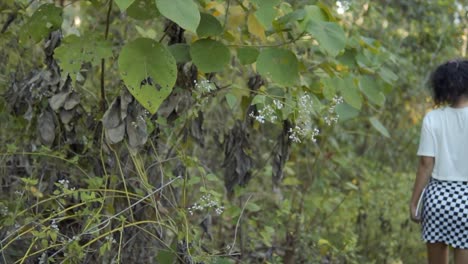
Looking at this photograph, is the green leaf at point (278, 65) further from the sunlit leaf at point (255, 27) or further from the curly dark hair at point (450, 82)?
the curly dark hair at point (450, 82)

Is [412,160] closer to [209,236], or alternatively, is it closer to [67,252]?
[209,236]

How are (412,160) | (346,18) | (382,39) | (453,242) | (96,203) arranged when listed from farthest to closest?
(412,160) → (382,39) → (346,18) → (453,242) → (96,203)

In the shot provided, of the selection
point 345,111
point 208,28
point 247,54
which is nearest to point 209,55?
point 208,28

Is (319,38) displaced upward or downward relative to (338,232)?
upward

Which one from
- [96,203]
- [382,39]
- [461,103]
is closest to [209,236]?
[96,203]

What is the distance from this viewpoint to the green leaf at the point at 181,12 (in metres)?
2.60

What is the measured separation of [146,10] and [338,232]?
2926 millimetres

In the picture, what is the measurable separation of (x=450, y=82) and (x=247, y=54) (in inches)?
62.1

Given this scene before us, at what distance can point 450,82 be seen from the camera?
4531 millimetres

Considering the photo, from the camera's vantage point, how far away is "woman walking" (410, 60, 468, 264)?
175 inches

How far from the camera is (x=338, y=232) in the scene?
5645 millimetres

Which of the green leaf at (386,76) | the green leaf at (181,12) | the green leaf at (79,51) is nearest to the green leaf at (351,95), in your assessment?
the green leaf at (386,76)

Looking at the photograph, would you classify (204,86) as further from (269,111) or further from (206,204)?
(206,204)

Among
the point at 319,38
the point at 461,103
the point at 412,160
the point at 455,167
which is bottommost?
the point at 412,160
